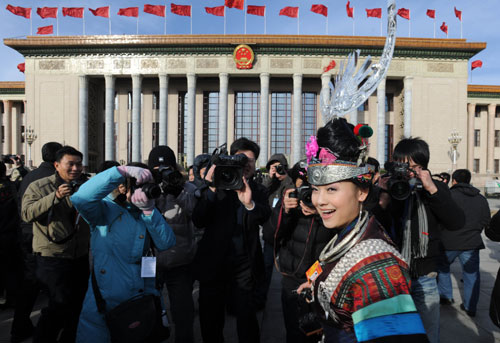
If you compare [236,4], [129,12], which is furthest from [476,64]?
[129,12]

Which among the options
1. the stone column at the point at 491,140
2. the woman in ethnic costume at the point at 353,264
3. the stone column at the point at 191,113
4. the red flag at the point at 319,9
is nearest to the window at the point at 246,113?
the stone column at the point at 191,113

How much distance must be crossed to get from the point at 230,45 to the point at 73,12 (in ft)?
46.5

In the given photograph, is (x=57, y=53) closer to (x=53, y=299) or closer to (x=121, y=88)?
(x=121, y=88)

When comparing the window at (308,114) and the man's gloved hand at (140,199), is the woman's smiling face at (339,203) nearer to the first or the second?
the man's gloved hand at (140,199)

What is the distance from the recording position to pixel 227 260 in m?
2.87

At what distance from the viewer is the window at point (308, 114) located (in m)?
28.3

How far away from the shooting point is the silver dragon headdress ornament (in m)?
1.38

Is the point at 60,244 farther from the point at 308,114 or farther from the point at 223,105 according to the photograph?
the point at 308,114

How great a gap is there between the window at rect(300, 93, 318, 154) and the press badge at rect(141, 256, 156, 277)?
2675 centimetres

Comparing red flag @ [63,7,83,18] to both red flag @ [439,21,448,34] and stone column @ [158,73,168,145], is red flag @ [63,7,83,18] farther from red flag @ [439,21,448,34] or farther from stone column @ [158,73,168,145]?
red flag @ [439,21,448,34]

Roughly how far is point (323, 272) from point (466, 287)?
13.2ft

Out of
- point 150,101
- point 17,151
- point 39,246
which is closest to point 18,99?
point 17,151

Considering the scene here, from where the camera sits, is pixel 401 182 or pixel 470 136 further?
pixel 470 136

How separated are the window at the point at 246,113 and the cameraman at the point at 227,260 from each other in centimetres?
2603
